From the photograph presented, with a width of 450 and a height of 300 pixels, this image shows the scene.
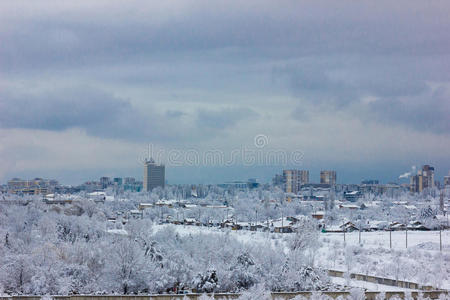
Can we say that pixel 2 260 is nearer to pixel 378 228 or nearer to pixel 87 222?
pixel 87 222

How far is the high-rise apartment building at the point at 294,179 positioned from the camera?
126375mm

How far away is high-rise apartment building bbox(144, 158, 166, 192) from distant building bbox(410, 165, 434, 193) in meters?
63.1

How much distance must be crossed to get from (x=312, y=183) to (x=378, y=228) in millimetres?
86182

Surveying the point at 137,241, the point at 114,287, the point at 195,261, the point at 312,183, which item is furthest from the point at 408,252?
the point at 312,183

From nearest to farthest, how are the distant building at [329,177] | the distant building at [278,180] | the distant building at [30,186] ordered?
the distant building at [30,186] < the distant building at [278,180] < the distant building at [329,177]

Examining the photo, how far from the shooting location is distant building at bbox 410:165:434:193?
376 feet

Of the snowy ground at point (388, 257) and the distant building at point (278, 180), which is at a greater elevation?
the distant building at point (278, 180)

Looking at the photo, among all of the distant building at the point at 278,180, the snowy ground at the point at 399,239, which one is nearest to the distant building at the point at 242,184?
the distant building at the point at 278,180

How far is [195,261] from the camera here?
24.3m

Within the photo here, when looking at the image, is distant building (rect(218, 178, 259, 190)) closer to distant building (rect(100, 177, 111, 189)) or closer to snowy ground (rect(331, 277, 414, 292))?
distant building (rect(100, 177, 111, 189))

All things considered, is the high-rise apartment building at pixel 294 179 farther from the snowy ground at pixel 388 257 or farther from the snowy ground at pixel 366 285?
the snowy ground at pixel 366 285

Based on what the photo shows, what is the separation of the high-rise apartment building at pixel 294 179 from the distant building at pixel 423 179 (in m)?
26.1

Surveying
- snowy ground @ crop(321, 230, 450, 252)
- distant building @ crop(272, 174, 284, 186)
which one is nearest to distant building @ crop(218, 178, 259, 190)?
distant building @ crop(272, 174, 284, 186)

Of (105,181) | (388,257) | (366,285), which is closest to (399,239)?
(388,257)
